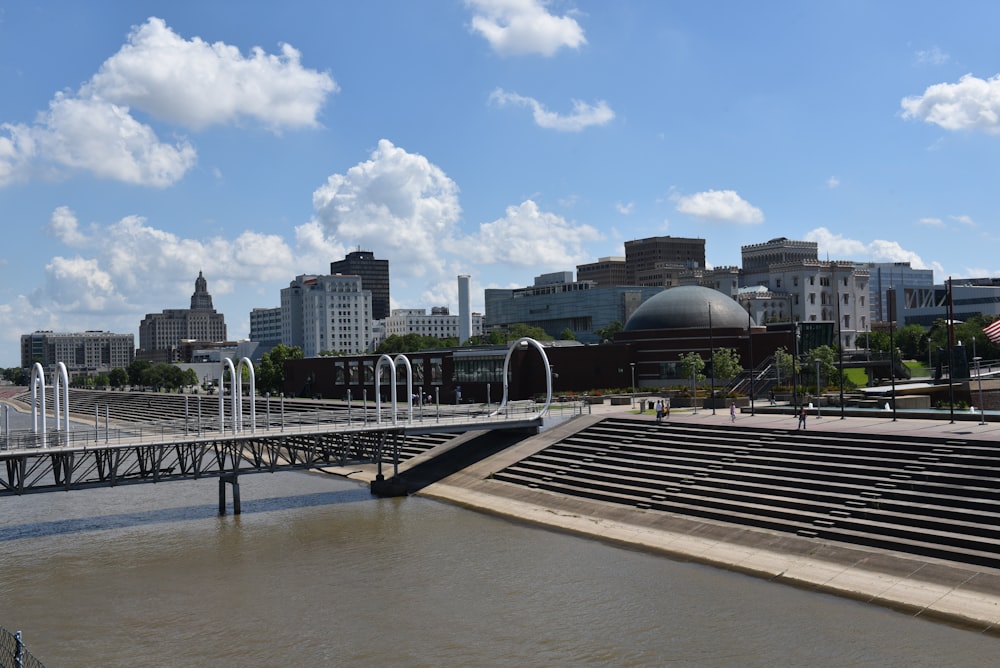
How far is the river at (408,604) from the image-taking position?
2611 cm

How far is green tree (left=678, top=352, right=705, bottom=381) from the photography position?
7806 centimetres

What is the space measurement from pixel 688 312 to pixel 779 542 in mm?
58299

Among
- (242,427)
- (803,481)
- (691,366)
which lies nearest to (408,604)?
(803,481)

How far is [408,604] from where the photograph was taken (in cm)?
3100

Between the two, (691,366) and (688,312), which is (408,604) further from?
(688,312)

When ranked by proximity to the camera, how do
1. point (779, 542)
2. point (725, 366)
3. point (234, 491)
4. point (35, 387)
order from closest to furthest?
1. point (779, 542)
2. point (234, 491)
3. point (35, 387)
4. point (725, 366)

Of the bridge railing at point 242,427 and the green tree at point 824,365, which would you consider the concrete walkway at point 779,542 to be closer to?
the bridge railing at point 242,427

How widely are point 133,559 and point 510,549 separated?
15.7 m

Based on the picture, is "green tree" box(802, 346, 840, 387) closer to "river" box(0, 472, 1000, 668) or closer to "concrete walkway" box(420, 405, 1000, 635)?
"concrete walkway" box(420, 405, 1000, 635)

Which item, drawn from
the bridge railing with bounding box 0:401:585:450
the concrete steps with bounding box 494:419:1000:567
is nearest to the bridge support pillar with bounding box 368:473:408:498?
the bridge railing with bounding box 0:401:585:450

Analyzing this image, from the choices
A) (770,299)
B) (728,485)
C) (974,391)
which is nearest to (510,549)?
(728,485)

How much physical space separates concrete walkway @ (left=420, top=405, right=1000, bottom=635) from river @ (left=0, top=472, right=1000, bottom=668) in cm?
90

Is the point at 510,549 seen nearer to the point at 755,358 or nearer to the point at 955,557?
the point at 955,557

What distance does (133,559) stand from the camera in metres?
38.4
